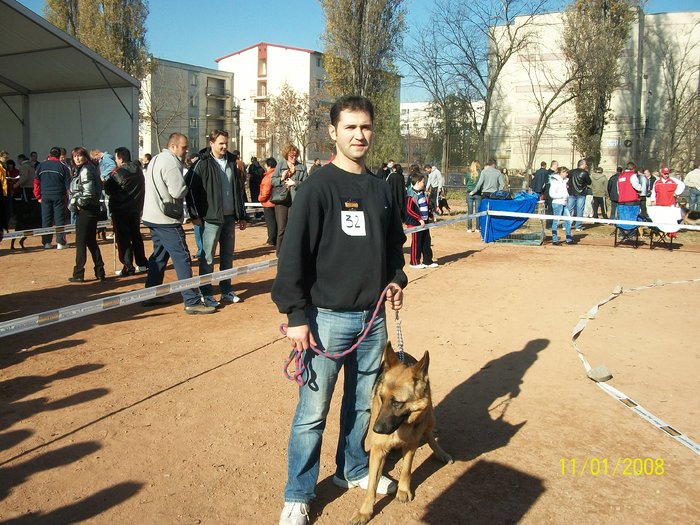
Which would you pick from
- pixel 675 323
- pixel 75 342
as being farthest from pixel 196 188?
pixel 675 323

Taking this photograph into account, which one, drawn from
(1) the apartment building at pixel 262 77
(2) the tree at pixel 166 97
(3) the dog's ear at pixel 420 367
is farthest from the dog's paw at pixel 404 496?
(1) the apartment building at pixel 262 77

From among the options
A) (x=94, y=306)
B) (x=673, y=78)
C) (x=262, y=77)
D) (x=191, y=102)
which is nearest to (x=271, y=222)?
(x=94, y=306)

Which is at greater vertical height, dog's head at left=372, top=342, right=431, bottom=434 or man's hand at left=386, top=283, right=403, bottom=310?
man's hand at left=386, top=283, right=403, bottom=310

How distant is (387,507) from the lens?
3.23 metres

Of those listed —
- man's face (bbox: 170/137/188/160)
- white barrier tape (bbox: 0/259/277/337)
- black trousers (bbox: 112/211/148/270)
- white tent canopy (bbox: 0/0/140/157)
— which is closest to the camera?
white barrier tape (bbox: 0/259/277/337)

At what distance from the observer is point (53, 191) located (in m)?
12.2

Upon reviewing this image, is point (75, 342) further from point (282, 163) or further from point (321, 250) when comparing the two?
point (282, 163)

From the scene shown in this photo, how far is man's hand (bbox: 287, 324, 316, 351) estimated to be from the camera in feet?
9.16

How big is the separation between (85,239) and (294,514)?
714 cm

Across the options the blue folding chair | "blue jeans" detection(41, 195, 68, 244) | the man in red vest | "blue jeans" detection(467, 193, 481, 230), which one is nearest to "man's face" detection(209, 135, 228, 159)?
"blue jeans" detection(41, 195, 68, 244)

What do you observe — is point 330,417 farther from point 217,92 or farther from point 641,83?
point 217,92

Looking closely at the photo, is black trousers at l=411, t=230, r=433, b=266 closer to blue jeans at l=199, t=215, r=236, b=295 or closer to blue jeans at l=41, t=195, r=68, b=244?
blue jeans at l=199, t=215, r=236, b=295

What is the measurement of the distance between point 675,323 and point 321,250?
6089 mm

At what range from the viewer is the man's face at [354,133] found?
2.83 m
